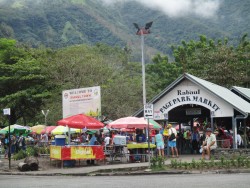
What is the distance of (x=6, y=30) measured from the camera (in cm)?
13888

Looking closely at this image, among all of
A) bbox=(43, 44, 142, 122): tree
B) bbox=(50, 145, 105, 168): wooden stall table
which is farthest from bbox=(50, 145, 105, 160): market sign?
bbox=(43, 44, 142, 122): tree

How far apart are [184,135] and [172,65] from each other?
106ft

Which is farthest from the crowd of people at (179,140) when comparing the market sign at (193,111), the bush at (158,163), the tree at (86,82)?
the tree at (86,82)

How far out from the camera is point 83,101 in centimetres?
2662

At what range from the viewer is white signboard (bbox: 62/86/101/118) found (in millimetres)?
26234

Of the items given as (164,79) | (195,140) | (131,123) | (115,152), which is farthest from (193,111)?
(164,79)

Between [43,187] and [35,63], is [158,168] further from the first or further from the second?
[35,63]

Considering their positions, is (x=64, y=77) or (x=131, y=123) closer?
(x=131, y=123)

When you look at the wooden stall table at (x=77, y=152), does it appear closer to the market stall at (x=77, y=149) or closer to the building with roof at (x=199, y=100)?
the market stall at (x=77, y=149)

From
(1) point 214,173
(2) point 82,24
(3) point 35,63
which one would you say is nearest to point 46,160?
(1) point 214,173

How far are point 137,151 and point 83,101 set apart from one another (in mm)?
4241

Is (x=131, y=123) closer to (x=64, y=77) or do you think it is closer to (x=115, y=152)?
(x=115, y=152)

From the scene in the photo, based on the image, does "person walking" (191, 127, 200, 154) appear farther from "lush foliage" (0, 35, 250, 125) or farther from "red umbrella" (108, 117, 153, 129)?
"lush foliage" (0, 35, 250, 125)

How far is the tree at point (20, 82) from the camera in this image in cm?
4616
